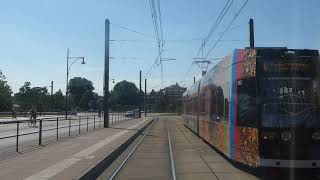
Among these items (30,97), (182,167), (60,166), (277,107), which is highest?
(30,97)

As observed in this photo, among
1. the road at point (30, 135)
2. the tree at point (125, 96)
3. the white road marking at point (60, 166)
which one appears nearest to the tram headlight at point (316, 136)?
the white road marking at point (60, 166)

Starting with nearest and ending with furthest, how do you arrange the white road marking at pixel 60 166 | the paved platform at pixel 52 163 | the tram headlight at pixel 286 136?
the white road marking at pixel 60 166 → the paved platform at pixel 52 163 → the tram headlight at pixel 286 136

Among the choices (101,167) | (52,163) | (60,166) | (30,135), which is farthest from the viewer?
(30,135)

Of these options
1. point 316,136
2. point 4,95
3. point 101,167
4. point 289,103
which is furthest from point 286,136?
point 4,95

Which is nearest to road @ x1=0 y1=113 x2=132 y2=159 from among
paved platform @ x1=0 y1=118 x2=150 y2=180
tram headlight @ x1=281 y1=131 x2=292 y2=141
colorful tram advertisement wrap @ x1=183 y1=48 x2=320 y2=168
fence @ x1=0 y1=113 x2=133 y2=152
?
fence @ x1=0 y1=113 x2=133 y2=152

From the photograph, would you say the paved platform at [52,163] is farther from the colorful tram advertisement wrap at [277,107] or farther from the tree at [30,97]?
the tree at [30,97]

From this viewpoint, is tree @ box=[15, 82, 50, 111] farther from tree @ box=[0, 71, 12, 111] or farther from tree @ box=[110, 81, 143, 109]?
tree @ box=[110, 81, 143, 109]

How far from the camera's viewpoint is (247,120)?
46.9ft

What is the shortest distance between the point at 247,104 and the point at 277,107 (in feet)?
3.30

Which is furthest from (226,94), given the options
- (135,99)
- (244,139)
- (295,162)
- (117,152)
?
(135,99)

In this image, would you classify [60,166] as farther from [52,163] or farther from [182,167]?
[182,167]

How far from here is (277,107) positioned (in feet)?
44.4

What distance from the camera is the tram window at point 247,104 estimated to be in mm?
13992

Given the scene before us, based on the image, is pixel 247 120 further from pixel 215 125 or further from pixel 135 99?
pixel 135 99
